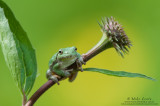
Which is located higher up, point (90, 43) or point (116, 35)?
point (90, 43)

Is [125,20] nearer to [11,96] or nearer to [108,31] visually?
[11,96]

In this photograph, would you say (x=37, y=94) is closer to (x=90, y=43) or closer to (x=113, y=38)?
(x=113, y=38)

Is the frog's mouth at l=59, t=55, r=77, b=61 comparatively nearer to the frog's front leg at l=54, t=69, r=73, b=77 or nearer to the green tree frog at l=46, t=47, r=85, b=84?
the green tree frog at l=46, t=47, r=85, b=84

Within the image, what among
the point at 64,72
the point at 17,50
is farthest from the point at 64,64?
the point at 17,50

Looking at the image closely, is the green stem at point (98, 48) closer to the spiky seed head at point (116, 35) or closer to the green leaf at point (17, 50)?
the spiky seed head at point (116, 35)

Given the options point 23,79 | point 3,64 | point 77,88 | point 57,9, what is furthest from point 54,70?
point 57,9

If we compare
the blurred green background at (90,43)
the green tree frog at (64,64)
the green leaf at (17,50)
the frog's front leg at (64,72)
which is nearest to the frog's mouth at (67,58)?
the green tree frog at (64,64)
